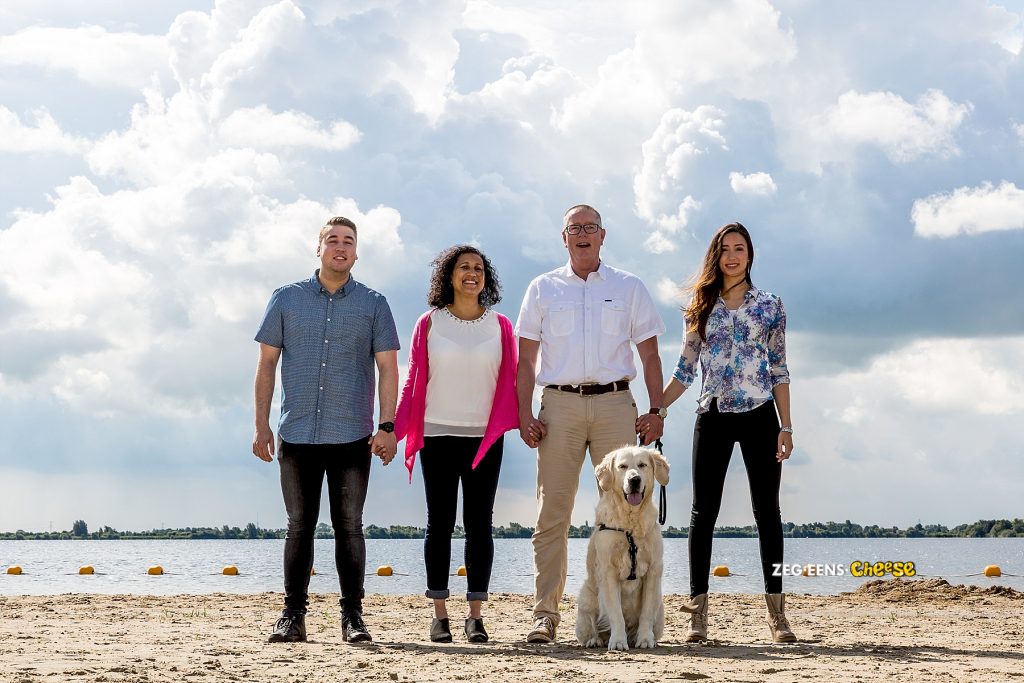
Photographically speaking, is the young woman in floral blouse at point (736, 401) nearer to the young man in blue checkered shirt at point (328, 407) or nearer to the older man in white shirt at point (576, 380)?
the older man in white shirt at point (576, 380)

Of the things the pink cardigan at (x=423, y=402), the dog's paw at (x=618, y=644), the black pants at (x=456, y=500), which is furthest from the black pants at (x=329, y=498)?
the dog's paw at (x=618, y=644)

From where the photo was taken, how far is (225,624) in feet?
26.6

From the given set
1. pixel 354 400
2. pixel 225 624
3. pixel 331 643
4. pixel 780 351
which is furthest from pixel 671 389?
pixel 225 624

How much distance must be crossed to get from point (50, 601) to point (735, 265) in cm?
855

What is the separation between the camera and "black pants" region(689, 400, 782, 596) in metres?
6.24

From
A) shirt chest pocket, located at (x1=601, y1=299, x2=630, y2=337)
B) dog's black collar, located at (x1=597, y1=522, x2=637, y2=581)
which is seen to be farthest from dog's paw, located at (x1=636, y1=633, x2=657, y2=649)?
shirt chest pocket, located at (x1=601, y1=299, x2=630, y2=337)

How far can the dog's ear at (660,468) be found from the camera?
6.02 meters

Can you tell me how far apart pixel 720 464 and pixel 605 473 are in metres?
0.79

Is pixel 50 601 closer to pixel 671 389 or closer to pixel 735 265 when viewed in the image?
pixel 671 389

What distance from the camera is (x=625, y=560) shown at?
5887mm

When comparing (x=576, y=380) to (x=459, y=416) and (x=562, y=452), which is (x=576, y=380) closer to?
(x=562, y=452)

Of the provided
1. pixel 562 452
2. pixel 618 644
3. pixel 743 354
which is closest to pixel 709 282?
pixel 743 354

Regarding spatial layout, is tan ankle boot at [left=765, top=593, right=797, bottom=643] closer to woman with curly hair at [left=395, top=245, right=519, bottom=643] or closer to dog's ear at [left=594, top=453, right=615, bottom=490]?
dog's ear at [left=594, top=453, right=615, bottom=490]

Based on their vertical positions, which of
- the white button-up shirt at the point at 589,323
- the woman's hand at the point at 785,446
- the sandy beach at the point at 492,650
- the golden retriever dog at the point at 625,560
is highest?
the white button-up shirt at the point at 589,323
